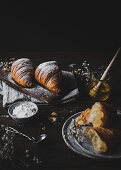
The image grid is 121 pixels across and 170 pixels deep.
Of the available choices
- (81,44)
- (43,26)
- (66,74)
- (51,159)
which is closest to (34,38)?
(43,26)

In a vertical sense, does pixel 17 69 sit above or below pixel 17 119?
above

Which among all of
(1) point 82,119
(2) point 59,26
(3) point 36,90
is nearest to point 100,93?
(1) point 82,119

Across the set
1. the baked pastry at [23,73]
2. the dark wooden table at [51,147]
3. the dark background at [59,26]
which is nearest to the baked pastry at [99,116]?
the dark wooden table at [51,147]

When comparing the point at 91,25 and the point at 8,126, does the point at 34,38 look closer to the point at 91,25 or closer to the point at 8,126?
the point at 91,25

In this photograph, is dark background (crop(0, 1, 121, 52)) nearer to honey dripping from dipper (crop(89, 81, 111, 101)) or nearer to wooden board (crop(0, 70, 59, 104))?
wooden board (crop(0, 70, 59, 104))

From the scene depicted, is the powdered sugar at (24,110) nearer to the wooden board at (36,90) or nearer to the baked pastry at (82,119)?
A: the wooden board at (36,90)

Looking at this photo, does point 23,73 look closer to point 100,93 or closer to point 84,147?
point 100,93
